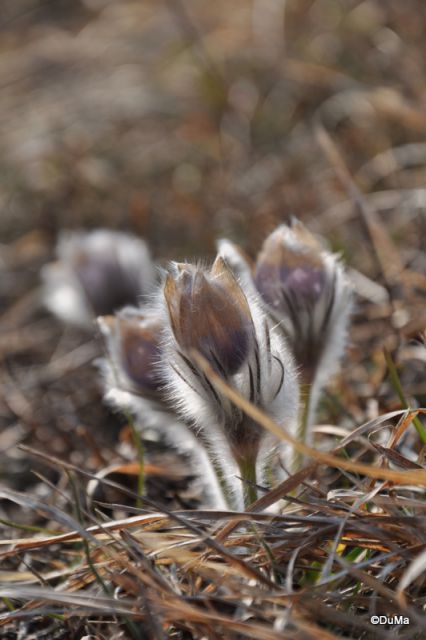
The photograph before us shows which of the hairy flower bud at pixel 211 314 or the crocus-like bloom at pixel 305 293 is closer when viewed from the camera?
the hairy flower bud at pixel 211 314

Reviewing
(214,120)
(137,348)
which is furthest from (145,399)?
(214,120)

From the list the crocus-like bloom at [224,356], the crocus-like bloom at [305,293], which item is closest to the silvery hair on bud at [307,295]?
the crocus-like bloom at [305,293]

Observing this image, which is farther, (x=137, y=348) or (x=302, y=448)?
(x=137, y=348)

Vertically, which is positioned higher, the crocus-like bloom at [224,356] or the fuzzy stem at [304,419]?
the crocus-like bloom at [224,356]

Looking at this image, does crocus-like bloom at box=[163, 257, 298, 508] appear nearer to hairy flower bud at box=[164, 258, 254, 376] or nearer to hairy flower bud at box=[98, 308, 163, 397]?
hairy flower bud at box=[164, 258, 254, 376]

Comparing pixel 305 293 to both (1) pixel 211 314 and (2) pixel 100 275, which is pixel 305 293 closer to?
(1) pixel 211 314

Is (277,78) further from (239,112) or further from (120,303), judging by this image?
(120,303)

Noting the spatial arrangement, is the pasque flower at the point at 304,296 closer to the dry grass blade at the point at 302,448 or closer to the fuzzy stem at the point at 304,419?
the fuzzy stem at the point at 304,419

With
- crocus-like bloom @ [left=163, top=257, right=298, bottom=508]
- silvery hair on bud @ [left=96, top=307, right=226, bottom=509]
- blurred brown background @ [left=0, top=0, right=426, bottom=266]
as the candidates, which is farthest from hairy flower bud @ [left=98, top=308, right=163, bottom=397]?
blurred brown background @ [left=0, top=0, right=426, bottom=266]

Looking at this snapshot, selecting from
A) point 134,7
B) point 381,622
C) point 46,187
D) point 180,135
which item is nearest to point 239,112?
point 180,135
